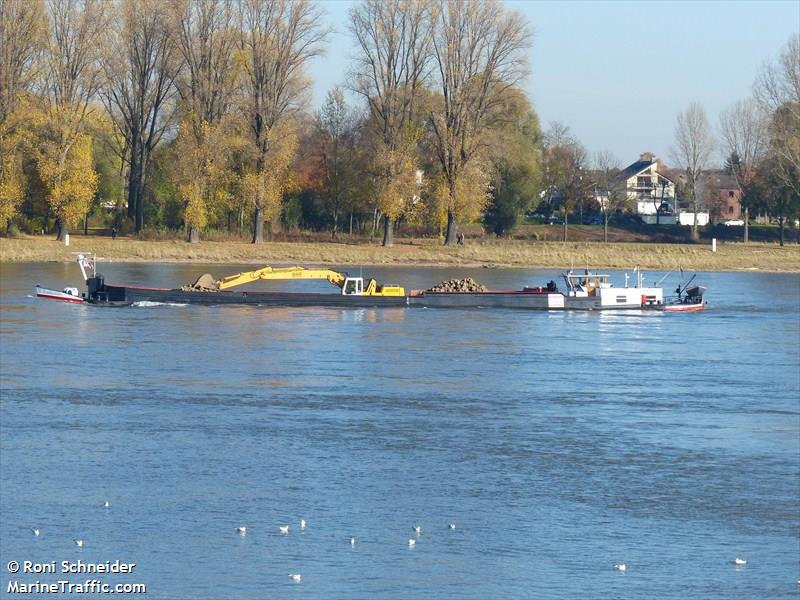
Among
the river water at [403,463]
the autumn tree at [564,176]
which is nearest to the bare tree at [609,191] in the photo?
the autumn tree at [564,176]

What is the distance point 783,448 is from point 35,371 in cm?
2275

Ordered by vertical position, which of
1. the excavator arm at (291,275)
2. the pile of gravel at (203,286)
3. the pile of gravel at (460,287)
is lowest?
the pile of gravel at (203,286)

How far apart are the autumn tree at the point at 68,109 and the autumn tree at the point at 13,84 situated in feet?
4.08

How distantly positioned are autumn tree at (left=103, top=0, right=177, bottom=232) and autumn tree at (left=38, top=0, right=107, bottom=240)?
3332 millimetres

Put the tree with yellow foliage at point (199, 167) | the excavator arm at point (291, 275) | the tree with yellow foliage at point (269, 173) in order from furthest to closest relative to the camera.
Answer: the tree with yellow foliage at point (269, 173) → the tree with yellow foliage at point (199, 167) → the excavator arm at point (291, 275)

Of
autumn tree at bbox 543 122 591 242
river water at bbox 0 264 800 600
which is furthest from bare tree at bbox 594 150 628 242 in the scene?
river water at bbox 0 264 800 600

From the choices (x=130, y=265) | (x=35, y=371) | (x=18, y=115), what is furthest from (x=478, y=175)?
(x=35, y=371)

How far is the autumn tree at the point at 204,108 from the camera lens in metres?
100

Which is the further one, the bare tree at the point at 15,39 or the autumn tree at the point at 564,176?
the autumn tree at the point at 564,176

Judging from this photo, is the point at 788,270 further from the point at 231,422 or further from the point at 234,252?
the point at 231,422

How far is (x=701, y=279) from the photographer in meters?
96.1

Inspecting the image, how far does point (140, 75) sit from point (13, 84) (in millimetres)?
10117

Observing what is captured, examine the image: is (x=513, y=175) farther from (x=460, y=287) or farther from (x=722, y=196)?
(x=722, y=196)

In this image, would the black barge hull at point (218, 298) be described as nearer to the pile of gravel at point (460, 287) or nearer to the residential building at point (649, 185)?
the pile of gravel at point (460, 287)
